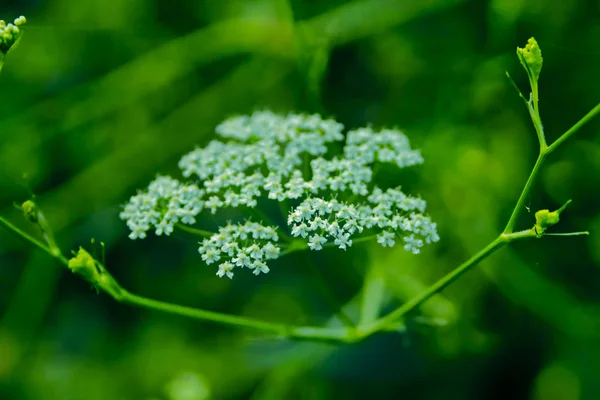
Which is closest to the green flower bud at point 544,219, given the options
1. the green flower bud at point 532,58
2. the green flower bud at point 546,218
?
the green flower bud at point 546,218

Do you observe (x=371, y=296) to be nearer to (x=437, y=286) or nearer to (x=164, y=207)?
(x=437, y=286)

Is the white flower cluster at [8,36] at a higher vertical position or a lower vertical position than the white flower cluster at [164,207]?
higher

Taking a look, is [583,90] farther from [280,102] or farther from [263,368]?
[263,368]

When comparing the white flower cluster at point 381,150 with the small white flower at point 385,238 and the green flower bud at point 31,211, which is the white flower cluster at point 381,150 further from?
the green flower bud at point 31,211

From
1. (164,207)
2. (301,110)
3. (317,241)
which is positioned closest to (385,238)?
(317,241)

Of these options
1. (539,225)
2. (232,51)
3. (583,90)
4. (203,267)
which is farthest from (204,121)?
(539,225)

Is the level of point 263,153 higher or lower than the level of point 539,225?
higher
